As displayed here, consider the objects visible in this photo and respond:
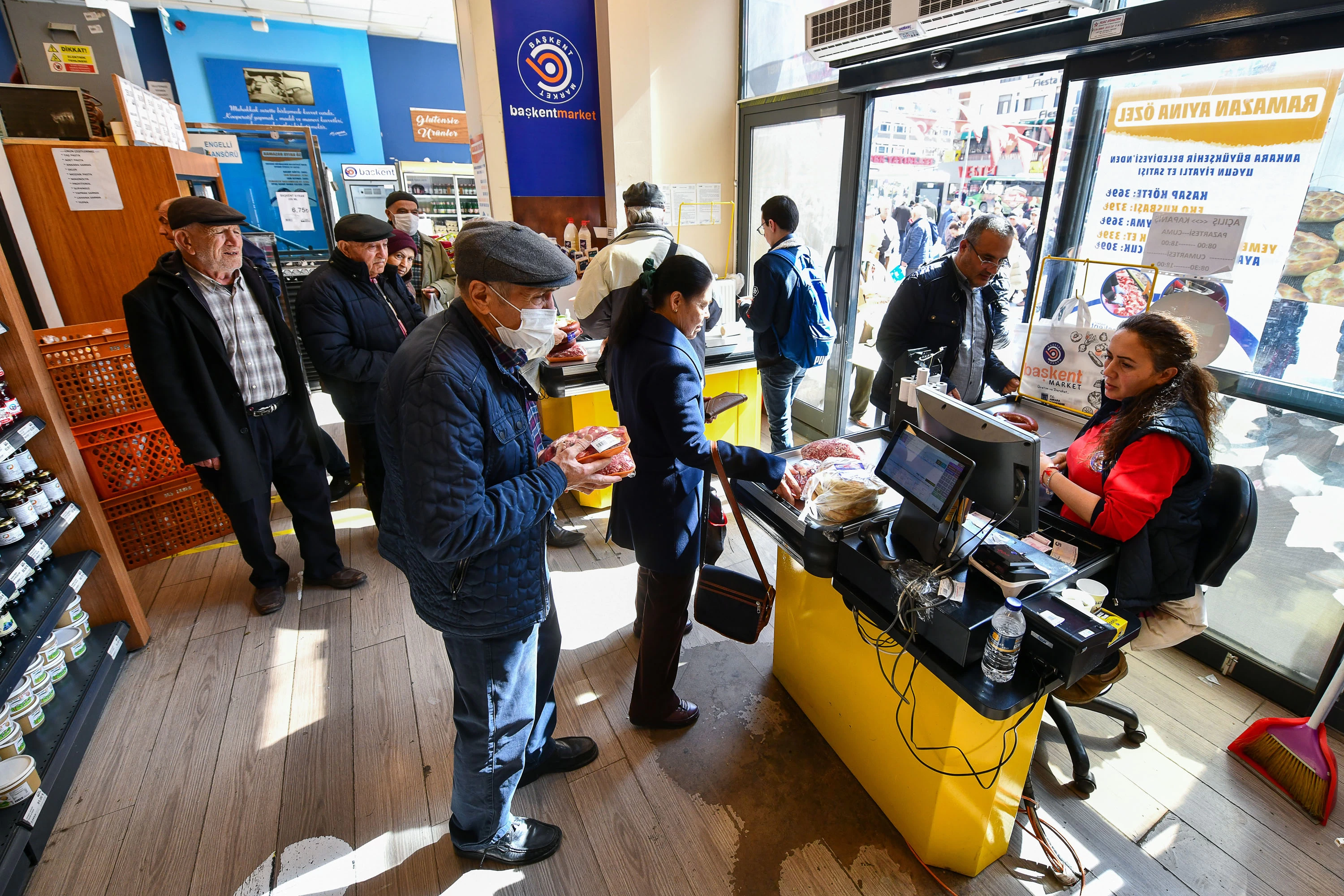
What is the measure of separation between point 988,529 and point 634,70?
4.08 meters

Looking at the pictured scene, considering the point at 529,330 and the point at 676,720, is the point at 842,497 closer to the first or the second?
the point at 529,330

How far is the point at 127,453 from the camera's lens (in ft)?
10.4

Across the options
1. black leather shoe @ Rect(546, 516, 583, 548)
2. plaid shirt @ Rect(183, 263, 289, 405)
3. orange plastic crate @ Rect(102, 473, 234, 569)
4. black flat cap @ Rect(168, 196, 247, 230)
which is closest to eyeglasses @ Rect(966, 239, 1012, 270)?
black leather shoe @ Rect(546, 516, 583, 548)

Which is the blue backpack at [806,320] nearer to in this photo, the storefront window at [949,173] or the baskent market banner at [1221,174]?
the storefront window at [949,173]

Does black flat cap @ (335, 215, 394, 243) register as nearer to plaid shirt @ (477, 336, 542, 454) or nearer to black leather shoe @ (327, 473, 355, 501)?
black leather shoe @ (327, 473, 355, 501)

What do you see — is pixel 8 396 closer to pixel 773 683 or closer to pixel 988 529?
pixel 773 683

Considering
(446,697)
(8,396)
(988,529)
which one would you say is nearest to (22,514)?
(8,396)

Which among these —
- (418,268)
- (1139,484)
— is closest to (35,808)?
(1139,484)

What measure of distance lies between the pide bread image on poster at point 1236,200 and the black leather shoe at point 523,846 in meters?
2.45

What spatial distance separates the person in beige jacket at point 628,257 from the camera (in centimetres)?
331

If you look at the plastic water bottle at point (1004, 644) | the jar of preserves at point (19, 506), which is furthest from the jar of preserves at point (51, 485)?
the plastic water bottle at point (1004, 644)

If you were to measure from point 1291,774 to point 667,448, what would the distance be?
2277mm

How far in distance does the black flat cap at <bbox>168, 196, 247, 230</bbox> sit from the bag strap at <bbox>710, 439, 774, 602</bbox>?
205 cm

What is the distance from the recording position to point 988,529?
153cm
